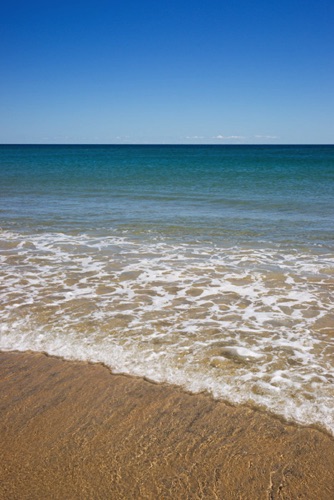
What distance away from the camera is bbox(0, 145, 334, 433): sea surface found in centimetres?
435

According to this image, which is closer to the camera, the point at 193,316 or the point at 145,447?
the point at 145,447

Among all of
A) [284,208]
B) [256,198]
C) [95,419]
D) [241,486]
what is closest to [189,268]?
[95,419]

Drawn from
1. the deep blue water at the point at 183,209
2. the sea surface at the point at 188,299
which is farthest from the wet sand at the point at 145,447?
the deep blue water at the point at 183,209

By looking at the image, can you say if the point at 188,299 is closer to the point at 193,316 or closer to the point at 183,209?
the point at 193,316

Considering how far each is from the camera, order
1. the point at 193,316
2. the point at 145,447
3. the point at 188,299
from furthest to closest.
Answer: the point at 188,299 → the point at 193,316 → the point at 145,447

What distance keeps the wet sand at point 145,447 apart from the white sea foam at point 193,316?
33 centimetres

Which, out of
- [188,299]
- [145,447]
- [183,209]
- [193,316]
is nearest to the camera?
[145,447]

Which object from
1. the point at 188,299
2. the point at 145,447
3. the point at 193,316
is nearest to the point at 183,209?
the point at 188,299

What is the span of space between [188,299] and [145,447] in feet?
11.2

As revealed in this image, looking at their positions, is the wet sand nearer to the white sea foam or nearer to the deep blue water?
the white sea foam

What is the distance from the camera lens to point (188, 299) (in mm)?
6520

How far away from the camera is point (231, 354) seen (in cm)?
473

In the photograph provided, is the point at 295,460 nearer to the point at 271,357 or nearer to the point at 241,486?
the point at 241,486

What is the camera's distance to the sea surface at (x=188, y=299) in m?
4.35
